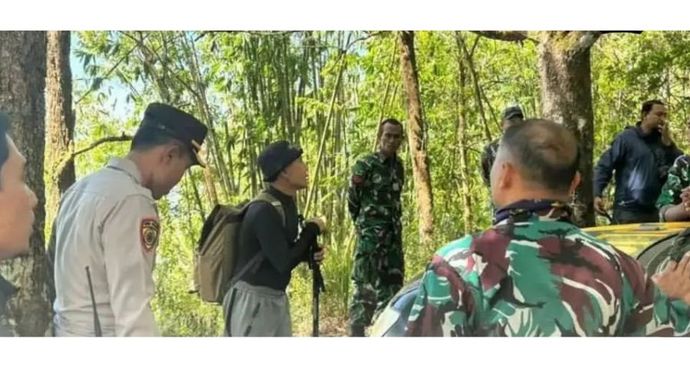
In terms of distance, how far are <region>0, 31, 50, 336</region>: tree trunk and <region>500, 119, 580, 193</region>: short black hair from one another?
2.58 m

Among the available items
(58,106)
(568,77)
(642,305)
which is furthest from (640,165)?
(58,106)

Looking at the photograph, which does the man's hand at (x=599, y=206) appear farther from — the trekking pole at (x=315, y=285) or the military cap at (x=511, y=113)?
the trekking pole at (x=315, y=285)

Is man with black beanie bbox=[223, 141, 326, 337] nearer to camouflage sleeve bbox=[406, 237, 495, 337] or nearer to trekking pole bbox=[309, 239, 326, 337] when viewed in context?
trekking pole bbox=[309, 239, 326, 337]

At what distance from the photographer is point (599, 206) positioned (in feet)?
17.7

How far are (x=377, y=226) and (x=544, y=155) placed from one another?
1.79 m

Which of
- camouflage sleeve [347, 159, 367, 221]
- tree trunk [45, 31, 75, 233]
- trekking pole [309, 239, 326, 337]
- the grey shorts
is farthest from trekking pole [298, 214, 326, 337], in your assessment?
tree trunk [45, 31, 75, 233]

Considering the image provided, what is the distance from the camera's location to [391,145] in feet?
17.9

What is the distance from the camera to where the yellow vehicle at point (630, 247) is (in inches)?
175

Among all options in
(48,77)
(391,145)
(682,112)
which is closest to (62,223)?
(48,77)

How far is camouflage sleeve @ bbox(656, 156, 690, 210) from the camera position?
549 cm

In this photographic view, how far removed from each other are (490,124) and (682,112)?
3.35ft

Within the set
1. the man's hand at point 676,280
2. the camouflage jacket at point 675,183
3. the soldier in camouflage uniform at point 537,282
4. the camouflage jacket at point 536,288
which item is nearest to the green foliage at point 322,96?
the camouflage jacket at point 675,183
